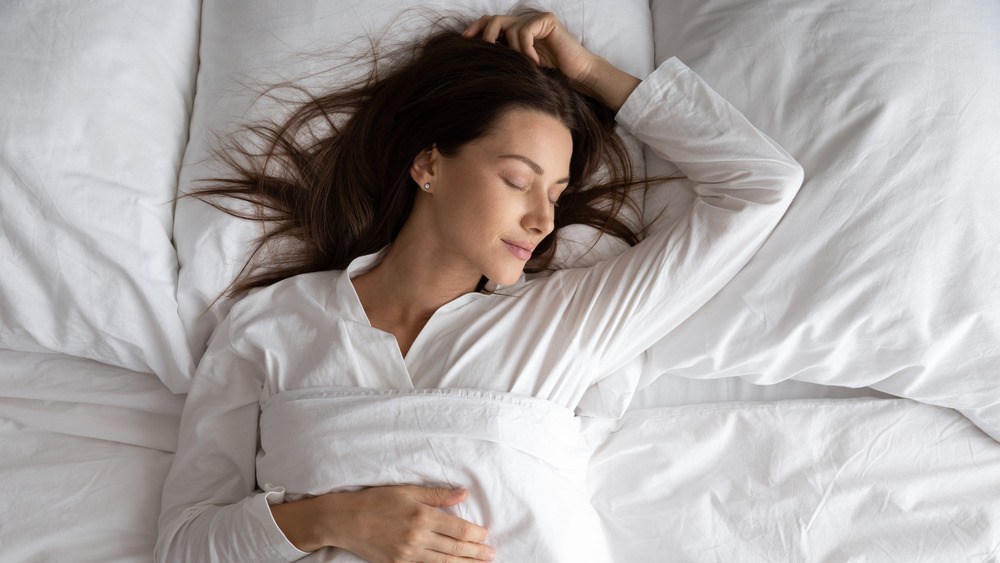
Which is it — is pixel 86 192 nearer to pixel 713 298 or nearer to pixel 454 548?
pixel 454 548

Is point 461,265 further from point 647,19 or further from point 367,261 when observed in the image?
point 647,19

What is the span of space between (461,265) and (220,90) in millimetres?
695

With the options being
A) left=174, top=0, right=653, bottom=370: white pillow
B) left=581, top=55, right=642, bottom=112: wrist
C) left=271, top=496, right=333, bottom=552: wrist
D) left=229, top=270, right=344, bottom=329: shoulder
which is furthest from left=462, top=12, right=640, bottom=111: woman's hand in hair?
left=271, top=496, right=333, bottom=552: wrist

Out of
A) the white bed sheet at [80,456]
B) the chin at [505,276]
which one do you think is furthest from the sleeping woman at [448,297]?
the white bed sheet at [80,456]

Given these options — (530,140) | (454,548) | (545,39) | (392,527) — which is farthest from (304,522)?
(545,39)

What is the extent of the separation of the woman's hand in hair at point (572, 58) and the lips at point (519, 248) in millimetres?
390

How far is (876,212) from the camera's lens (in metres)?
1.35

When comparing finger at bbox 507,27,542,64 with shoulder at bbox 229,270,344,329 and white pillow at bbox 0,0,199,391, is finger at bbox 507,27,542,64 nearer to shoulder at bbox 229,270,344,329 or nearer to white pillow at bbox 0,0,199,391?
shoulder at bbox 229,270,344,329

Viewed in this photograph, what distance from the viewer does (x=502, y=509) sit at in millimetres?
1289

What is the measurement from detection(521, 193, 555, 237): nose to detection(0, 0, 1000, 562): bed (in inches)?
10.0

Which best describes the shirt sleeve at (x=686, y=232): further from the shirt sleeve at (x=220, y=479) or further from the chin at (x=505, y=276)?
the shirt sleeve at (x=220, y=479)

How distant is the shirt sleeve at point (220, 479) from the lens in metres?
1.31

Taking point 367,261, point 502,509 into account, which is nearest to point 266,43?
point 367,261

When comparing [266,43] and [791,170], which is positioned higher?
[266,43]
